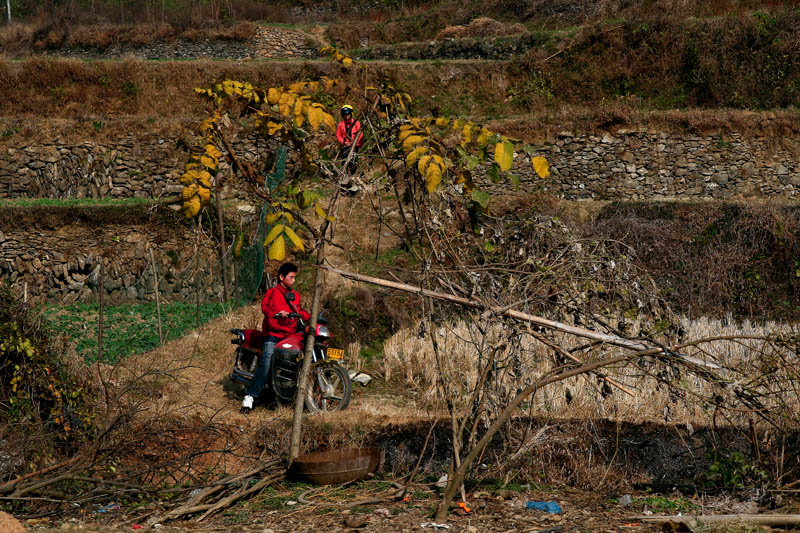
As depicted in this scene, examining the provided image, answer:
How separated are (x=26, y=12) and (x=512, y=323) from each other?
36697 millimetres

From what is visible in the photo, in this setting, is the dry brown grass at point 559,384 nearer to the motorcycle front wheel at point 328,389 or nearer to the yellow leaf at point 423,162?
the motorcycle front wheel at point 328,389

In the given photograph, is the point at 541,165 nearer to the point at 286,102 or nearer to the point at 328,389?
the point at 286,102

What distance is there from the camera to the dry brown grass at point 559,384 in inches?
259

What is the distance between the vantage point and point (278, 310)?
8102 millimetres

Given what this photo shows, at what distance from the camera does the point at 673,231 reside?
13477 millimetres

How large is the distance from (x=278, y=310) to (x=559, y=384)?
9.67 feet

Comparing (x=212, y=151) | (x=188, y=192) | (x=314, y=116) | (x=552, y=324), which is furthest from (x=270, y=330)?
(x=552, y=324)

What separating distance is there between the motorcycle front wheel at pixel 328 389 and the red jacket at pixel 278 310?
54 cm

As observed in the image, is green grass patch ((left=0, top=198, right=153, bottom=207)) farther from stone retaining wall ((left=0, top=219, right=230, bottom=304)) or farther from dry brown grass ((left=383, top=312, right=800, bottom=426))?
dry brown grass ((left=383, top=312, right=800, bottom=426))

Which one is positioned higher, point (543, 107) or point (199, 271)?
point (543, 107)

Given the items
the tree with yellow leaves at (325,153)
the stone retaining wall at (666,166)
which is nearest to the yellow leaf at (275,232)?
the tree with yellow leaves at (325,153)

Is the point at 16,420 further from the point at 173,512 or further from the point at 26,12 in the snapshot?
the point at 26,12

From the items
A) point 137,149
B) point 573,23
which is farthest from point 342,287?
point 573,23

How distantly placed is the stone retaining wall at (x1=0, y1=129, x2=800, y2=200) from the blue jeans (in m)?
9.81
